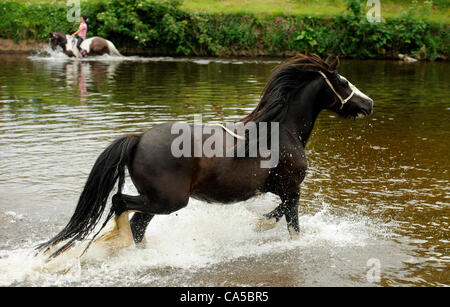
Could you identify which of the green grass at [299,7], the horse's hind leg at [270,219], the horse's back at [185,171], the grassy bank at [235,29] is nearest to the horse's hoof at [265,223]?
the horse's hind leg at [270,219]

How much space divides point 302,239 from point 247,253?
58cm

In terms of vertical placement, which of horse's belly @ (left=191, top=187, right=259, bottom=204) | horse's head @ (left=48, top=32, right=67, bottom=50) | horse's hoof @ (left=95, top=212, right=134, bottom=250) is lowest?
horse's hoof @ (left=95, top=212, right=134, bottom=250)

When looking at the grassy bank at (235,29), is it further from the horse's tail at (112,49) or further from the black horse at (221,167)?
the black horse at (221,167)

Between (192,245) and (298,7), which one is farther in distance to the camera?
(298,7)

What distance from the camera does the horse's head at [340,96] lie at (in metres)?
5.12

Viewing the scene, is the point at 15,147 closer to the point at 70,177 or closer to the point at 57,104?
the point at 70,177

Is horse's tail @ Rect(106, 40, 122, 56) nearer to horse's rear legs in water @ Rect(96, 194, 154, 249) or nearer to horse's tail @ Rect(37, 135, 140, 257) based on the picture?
horse's rear legs in water @ Rect(96, 194, 154, 249)

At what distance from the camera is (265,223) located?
5.43 m

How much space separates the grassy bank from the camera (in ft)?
77.3

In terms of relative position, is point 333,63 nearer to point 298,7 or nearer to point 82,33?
point 82,33

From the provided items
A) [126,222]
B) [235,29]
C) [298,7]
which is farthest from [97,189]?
[298,7]

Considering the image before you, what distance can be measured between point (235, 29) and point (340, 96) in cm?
1936

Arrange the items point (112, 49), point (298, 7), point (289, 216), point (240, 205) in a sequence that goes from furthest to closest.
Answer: point (298, 7)
point (112, 49)
point (240, 205)
point (289, 216)

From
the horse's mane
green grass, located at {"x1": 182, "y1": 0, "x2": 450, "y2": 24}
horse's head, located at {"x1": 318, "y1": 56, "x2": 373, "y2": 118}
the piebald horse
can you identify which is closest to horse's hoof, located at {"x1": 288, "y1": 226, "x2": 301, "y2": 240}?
the horse's mane
